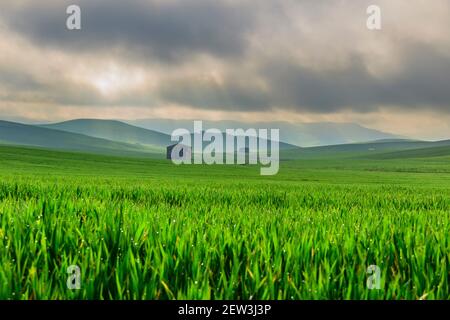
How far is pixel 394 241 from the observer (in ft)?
15.1

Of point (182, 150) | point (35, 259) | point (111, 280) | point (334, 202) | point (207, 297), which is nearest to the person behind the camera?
point (207, 297)

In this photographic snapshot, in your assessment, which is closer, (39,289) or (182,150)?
(39,289)

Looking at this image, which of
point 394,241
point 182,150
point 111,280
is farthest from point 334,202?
point 182,150

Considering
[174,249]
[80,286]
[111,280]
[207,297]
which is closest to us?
[207,297]

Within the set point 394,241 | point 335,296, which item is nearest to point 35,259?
point 335,296

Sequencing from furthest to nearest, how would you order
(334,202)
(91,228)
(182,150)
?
(182,150), (334,202), (91,228)

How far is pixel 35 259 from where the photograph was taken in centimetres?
346

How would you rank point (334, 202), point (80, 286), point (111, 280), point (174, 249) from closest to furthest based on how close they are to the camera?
point (80, 286)
point (111, 280)
point (174, 249)
point (334, 202)
